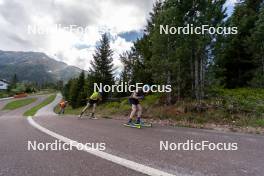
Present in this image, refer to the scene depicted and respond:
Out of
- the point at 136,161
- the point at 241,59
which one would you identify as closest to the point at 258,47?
the point at 241,59

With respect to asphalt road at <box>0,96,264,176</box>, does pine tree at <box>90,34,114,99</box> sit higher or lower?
higher

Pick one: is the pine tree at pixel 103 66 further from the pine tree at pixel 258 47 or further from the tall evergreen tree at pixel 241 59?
the pine tree at pixel 258 47

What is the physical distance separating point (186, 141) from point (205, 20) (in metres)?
8.71

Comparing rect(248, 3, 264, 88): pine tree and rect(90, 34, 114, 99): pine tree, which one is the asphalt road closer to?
rect(248, 3, 264, 88): pine tree

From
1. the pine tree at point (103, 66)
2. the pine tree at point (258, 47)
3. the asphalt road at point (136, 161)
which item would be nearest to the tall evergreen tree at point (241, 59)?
the pine tree at point (258, 47)

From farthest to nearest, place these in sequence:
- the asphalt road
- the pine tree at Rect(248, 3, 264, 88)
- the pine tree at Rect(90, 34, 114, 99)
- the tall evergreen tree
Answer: the pine tree at Rect(90, 34, 114, 99)
the tall evergreen tree
the pine tree at Rect(248, 3, 264, 88)
the asphalt road

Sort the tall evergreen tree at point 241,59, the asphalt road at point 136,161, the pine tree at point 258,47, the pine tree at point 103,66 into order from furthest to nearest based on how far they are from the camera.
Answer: the pine tree at point 103,66
the tall evergreen tree at point 241,59
the pine tree at point 258,47
the asphalt road at point 136,161

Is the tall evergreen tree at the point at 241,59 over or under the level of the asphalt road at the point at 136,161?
over

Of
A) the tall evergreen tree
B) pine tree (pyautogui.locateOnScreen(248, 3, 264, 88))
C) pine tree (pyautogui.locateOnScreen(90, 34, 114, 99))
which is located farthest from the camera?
pine tree (pyautogui.locateOnScreen(90, 34, 114, 99))

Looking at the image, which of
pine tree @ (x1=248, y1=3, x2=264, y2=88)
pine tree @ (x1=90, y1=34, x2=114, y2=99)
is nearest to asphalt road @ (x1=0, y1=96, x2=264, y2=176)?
pine tree @ (x1=248, y1=3, x2=264, y2=88)

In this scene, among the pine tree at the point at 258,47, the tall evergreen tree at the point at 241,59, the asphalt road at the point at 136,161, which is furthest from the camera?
the tall evergreen tree at the point at 241,59

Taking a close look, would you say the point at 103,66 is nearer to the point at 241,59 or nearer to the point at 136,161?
the point at 241,59

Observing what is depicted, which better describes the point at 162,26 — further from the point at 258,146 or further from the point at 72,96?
the point at 72,96

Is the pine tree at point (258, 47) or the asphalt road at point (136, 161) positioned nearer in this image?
the asphalt road at point (136, 161)
